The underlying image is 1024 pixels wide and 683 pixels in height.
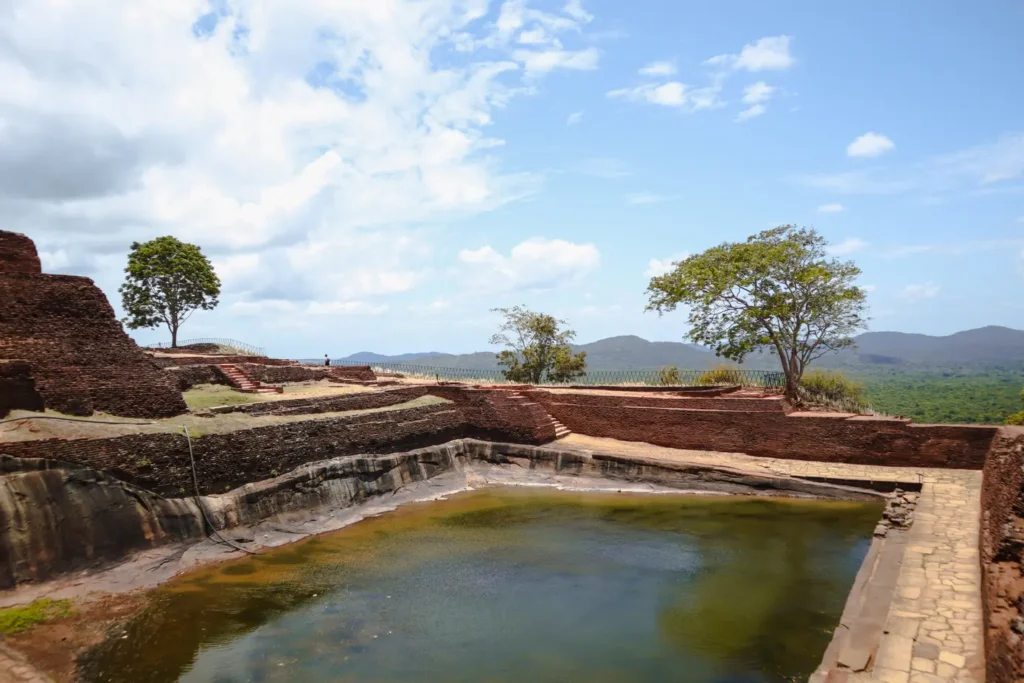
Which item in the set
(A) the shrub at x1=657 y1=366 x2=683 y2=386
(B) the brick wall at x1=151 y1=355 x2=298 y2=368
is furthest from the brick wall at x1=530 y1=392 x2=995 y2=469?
(B) the brick wall at x1=151 y1=355 x2=298 y2=368

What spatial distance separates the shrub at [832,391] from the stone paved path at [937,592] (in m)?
8.49

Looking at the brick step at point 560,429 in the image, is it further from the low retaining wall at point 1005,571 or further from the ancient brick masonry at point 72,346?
the low retaining wall at point 1005,571

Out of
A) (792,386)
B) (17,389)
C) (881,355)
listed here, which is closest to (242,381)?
(17,389)

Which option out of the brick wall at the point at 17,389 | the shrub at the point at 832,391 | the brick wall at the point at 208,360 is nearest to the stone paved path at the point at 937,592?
the shrub at the point at 832,391

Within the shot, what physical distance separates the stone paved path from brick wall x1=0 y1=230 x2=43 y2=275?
595 inches

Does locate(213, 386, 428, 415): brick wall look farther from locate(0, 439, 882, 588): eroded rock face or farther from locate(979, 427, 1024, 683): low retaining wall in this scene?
locate(979, 427, 1024, 683): low retaining wall

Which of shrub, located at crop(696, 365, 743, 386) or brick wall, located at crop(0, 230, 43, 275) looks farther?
shrub, located at crop(696, 365, 743, 386)

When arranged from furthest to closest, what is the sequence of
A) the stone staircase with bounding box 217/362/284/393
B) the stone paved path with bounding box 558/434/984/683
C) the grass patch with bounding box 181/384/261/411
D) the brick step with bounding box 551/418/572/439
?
the stone staircase with bounding box 217/362/284/393, the brick step with bounding box 551/418/572/439, the grass patch with bounding box 181/384/261/411, the stone paved path with bounding box 558/434/984/683

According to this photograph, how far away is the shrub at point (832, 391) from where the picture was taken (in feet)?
74.1

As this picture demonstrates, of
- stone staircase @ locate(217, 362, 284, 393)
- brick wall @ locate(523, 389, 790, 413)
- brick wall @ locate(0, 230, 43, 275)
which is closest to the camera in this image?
brick wall @ locate(0, 230, 43, 275)

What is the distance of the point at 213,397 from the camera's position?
16.7 metres

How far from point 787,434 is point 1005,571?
10286mm

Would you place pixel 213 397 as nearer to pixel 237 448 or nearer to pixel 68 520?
pixel 237 448

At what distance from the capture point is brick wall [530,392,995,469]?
1429 centimetres
